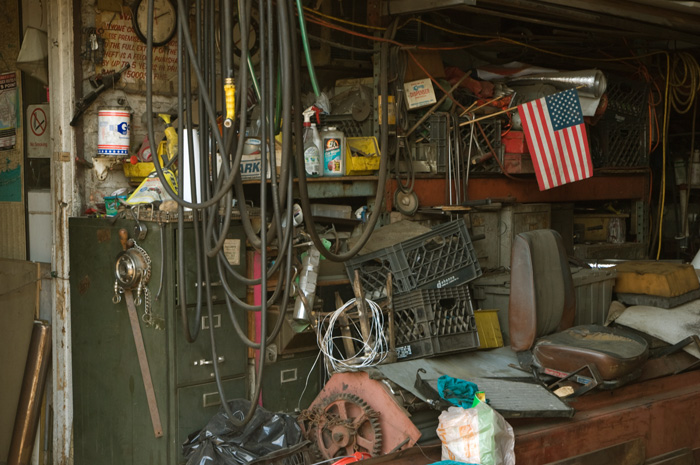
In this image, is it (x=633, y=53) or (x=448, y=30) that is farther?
(x=633, y=53)

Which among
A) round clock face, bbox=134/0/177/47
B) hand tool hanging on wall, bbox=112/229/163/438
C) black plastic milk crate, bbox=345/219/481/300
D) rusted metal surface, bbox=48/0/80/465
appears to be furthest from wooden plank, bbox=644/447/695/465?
round clock face, bbox=134/0/177/47

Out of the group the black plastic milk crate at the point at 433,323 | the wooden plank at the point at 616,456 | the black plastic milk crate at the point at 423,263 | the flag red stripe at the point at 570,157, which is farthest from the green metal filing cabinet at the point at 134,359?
the flag red stripe at the point at 570,157

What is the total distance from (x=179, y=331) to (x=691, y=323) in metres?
3.36

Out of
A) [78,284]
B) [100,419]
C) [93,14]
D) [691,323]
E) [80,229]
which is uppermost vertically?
[93,14]

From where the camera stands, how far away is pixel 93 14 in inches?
192

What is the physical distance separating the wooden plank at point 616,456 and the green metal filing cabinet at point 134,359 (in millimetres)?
1893

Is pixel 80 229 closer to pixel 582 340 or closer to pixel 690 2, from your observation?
pixel 582 340

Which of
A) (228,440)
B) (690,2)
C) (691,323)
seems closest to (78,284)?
(228,440)

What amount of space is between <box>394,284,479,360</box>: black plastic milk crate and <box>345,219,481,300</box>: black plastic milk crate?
0.08m

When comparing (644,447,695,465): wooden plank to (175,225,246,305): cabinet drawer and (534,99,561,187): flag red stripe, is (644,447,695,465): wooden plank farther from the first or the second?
(175,225,246,305): cabinet drawer

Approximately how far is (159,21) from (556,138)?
286 centimetres

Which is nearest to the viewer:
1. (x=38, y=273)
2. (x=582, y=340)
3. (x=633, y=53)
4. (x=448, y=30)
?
(x=582, y=340)

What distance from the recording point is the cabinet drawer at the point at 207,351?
4.34 m

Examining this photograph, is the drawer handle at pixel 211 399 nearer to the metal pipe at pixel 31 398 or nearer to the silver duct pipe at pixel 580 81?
the metal pipe at pixel 31 398
